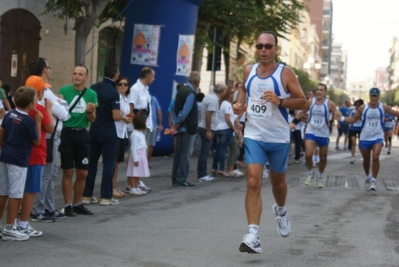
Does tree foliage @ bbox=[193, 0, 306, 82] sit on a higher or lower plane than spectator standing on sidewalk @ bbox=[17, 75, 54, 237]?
higher

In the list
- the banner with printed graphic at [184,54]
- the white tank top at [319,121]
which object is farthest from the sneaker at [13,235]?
the banner with printed graphic at [184,54]

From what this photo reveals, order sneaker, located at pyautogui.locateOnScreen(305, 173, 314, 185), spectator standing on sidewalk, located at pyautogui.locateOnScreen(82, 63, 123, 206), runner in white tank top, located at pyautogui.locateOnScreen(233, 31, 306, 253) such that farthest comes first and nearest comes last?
sneaker, located at pyautogui.locateOnScreen(305, 173, 314, 185), spectator standing on sidewalk, located at pyautogui.locateOnScreen(82, 63, 123, 206), runner in white tank top, located at pyautogui.locateOnScreen(233, 31, 306, 253)

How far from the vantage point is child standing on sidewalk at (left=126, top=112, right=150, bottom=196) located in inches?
515

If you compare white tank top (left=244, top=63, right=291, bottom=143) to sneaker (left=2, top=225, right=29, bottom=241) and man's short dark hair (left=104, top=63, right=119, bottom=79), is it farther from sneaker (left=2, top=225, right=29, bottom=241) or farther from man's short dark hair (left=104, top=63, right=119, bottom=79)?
man's short dark hair (left=104, top=63, right=119, bottom=79)

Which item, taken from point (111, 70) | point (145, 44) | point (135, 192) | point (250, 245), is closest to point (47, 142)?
point (111, 70)

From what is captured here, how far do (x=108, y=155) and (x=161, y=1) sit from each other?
10043mm

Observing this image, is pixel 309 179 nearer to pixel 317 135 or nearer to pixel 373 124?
pixel 317 135

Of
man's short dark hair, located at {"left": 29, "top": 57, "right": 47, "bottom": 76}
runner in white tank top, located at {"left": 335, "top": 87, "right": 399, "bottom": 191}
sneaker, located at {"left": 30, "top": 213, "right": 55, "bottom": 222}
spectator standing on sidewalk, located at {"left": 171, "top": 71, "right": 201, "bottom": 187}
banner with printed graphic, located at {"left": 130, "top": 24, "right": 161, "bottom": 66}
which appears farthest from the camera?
banner with printed graphic, located at {"left": 130, "top": 24, "right": 161, "bottom": 66}

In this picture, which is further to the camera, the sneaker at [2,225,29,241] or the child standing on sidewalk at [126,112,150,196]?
the child standing on sidewalk at [126,112,150,196]

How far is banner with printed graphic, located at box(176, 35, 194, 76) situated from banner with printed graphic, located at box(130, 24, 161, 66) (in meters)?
0.59

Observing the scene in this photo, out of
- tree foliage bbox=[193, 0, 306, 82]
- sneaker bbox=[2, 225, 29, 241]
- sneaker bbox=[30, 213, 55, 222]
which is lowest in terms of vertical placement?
sneaker bbox=[30, 213, 55, 222]

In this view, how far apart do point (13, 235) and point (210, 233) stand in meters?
1.99

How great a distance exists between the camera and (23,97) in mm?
8359

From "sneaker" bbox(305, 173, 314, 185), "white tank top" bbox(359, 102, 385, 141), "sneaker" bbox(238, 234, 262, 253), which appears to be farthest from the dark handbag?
"white tank top" bbox(359, 102, 385, 141)
